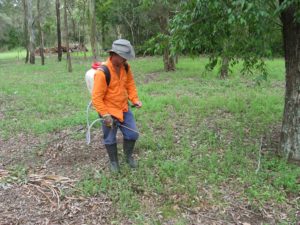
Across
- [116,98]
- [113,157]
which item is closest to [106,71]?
[116,98]

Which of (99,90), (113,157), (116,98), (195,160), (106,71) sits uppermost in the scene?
(106,71)

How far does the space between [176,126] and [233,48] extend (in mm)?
1955

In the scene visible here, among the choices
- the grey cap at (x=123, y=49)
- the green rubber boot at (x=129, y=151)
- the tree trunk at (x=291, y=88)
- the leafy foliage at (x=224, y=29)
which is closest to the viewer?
the leafy foliage at (x=224, y=29)

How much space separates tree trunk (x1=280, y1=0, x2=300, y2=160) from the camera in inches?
194

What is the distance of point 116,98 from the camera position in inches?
188

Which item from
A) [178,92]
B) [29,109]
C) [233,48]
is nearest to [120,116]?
[233,48]

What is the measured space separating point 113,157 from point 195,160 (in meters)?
1.21

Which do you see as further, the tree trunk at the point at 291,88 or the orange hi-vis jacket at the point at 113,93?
the tree trunk at the point at 291,88

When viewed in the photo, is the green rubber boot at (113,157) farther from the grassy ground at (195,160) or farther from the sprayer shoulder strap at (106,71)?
the sprayer shoulder strap at (106,71)

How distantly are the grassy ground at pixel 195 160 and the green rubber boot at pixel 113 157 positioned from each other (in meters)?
0.12

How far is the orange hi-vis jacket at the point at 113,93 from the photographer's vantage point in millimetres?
4582

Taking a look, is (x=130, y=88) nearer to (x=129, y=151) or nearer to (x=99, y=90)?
(x=99, y=90)

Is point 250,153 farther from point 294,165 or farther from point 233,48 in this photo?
point 233,48

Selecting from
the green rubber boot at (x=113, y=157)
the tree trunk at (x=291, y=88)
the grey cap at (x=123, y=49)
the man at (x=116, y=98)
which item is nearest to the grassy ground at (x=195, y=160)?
the green rubber boot at (x=113, y=157)
